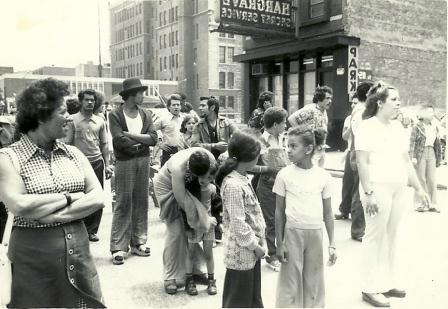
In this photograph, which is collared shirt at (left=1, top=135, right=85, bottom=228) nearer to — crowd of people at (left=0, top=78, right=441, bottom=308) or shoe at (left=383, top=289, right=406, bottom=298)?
crowd of people at (left=0, top=78, right=441, bottom=308)

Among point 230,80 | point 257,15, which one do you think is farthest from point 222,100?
point 257,15

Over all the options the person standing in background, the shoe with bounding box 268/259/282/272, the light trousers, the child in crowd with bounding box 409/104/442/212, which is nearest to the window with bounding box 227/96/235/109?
the child in crowd with bounding box 409/104/442/212

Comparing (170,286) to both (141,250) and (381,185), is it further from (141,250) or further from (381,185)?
(381,185)

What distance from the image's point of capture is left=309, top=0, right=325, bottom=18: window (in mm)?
17094

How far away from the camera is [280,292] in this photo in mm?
3168

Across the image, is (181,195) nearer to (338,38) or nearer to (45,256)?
(45,256)

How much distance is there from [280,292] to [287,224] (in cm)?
47

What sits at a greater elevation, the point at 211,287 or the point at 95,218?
the point at 95,218

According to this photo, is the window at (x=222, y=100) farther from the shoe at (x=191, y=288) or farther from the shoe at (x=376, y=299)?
the shoe at (x=376, y=299)

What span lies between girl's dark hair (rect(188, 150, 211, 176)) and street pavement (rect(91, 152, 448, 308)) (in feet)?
3.69

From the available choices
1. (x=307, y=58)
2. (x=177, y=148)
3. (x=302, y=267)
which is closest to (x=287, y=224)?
(x=302, y=267)

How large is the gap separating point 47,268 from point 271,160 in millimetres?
3013

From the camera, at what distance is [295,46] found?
693 inches

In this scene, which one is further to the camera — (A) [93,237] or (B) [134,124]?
(A) [93,237]
